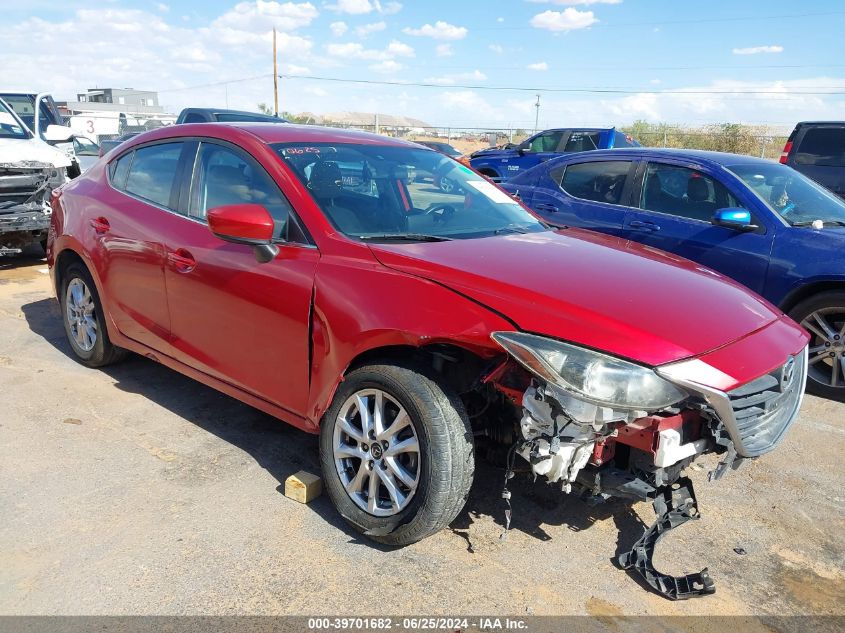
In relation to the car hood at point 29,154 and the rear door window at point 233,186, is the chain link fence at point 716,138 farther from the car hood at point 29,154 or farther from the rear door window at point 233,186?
the rear door window at point 233,186

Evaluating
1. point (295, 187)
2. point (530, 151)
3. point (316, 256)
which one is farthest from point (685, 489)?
point (530, 151)

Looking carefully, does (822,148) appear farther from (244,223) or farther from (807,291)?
(244,223)

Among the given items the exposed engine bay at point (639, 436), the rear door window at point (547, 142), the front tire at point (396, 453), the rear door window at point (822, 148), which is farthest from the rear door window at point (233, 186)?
the rear door window at point (547, 142)

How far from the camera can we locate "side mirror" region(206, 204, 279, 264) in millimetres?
3123

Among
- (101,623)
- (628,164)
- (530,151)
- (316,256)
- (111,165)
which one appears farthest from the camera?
(530,151)

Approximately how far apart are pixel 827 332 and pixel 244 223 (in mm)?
4205

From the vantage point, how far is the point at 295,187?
3377mm

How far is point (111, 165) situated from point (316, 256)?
241cm

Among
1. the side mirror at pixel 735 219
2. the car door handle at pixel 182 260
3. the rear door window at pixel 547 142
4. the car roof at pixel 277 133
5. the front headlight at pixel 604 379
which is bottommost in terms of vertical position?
the front headlight at pixel 604 379

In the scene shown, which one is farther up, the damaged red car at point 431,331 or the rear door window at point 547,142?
the rear door window at point 547,142

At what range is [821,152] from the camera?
1037 centimetres

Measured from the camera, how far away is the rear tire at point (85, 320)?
4.74 m

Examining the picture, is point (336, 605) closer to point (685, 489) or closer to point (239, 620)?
point (239, 620)

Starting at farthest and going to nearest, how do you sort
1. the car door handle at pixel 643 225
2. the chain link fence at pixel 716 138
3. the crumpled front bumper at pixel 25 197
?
the chain link fence at pixel 716 138
the crumpled front bumper at pixel 25 197
the car door handle at pixel 643 225
